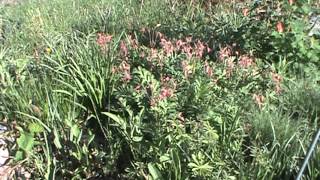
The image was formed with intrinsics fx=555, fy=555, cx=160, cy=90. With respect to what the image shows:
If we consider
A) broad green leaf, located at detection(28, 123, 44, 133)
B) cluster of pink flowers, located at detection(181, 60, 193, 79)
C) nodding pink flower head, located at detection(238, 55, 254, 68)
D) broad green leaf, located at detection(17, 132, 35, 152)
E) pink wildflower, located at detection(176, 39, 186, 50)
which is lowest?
broad green leaf, located at detection(17, 132, 35, 152)

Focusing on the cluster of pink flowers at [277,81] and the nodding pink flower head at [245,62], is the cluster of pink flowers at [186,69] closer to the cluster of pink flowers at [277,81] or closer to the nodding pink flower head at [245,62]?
the nodding pink flower head at [245,62]

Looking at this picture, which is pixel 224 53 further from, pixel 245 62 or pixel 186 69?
pixel 186 69

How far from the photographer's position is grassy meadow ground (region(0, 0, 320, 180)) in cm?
338

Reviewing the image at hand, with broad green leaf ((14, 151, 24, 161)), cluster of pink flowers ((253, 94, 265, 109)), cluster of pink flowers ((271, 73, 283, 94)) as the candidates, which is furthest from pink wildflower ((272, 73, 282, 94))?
broad green leaf ((14, 151, 24, 161))

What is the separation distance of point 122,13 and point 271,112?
2.99 metres

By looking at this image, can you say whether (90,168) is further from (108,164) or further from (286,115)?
(286,115)

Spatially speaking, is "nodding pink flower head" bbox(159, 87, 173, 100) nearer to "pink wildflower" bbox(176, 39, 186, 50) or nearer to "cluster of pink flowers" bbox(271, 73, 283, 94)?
"pink wildflower" bbox(176, 39, 186, 50)

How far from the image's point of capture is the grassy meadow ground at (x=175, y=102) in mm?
3383

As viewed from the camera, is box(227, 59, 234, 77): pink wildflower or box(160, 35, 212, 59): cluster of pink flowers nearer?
box(227, 59, 234, 77): pink wildflower

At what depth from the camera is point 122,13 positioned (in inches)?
246

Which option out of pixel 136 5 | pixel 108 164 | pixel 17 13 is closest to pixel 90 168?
pixel 108 164

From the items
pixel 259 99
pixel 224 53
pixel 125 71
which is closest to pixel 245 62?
pixel 224 53

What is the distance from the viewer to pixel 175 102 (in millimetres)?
3596

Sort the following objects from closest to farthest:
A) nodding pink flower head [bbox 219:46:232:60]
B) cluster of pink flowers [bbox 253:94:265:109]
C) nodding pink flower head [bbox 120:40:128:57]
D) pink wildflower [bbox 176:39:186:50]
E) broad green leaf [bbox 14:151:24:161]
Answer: cluster of pink flowers [bbox 253:94:265:109], broad green leaf [bbox 14:151:24:161], nodding pink flower head [bbox 219:46:232:60], pink wildflower [bbox 176:39:186:50], nodding pink flower head [bbox 120:40:128:57]
